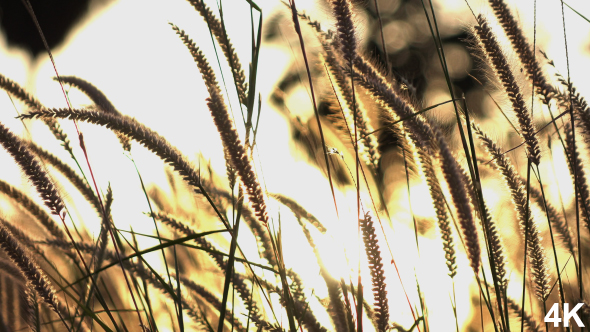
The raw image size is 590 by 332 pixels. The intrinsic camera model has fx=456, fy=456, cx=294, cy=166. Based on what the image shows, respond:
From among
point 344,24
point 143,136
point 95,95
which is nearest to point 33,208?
point 95,95

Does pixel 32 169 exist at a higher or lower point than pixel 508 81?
lower


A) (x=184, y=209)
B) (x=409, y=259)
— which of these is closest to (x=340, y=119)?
(x=409, y=259)

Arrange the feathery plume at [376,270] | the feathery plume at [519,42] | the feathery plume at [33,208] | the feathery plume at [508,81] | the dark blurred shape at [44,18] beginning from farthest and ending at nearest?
the dark blurred shape at [44,18], the feathery plume at [33,208], the feathery plume at [519,42], the feathery plume at [508,81], the feathery plume at [376,270]

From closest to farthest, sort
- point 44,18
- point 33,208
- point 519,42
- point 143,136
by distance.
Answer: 1. point 143,136
2. point 519,42
3. point 33,208
4. point 44,18

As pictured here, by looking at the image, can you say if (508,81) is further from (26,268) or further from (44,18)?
(44,18)

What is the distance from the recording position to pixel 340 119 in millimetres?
1126

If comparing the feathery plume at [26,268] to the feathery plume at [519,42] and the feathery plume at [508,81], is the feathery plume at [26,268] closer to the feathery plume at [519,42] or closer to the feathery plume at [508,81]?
the feathery plume at [508,81]

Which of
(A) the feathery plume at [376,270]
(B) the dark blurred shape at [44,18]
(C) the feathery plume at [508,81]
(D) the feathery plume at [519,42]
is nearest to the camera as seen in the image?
(A) the feathery plume at [376,270]

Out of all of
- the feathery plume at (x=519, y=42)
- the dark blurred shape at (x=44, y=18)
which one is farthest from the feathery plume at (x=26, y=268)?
the dark blurred shape at (x=44, y=18)

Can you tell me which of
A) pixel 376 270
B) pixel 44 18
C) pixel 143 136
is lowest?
pixel 376 270

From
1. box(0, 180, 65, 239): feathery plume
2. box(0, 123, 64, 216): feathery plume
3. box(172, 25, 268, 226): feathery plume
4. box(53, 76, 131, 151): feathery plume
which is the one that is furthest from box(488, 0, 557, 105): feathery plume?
box(0, 180, 65, 239): feathery plume

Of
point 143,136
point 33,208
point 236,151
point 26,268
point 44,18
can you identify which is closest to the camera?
point 236,151

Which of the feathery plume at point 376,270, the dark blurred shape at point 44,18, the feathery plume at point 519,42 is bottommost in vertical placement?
the feathery plume at point 376,270

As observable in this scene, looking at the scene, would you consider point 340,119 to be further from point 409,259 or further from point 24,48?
point 24,48
